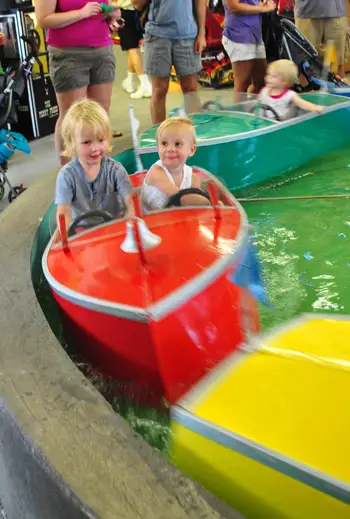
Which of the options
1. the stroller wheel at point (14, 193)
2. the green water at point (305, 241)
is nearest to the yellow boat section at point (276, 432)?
the green water at point (305, 241)

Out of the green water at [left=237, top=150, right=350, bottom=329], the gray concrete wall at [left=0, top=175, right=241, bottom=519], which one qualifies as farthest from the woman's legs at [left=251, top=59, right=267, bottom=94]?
the gray concrete wall at [left=0, top=175, right=241, bottom=519]

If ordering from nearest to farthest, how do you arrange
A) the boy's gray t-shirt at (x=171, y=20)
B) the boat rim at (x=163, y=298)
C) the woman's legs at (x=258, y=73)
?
1. the boat rim at (x=163, y=298)
2. the boy's gray t-shirt at (x=171, y=20)
3. the woman's legs at (x=258, y=73)

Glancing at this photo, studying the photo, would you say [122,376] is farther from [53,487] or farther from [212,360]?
[53,487]

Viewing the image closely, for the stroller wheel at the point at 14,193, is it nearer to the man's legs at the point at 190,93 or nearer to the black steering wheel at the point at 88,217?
the man's legs at the point at 190,93

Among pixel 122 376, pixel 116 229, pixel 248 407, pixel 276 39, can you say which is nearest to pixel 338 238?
pixel 116 229

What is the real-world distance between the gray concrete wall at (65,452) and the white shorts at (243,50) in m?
3.01

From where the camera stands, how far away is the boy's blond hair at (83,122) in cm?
229

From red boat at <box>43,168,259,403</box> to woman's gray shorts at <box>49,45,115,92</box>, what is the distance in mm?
1240

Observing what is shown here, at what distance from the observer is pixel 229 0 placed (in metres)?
4.10

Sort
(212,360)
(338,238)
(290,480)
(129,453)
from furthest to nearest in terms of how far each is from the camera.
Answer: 1. (338,238)
2. (212,360)
3. (129,453)
4. (290,480)

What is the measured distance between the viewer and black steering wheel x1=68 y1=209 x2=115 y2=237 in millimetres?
2096

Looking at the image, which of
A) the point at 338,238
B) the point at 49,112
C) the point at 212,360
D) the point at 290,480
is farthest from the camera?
the point at 49,112

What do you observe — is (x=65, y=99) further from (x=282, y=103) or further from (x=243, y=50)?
(x=243, y=50)

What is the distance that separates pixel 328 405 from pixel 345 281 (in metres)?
1.30
